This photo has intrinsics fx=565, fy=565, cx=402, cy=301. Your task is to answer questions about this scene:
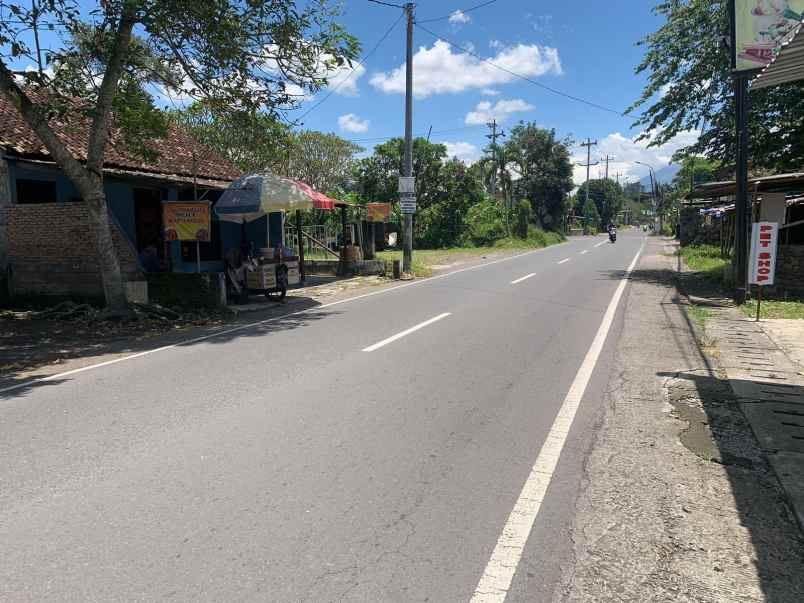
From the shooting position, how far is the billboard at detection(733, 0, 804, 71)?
401 inches

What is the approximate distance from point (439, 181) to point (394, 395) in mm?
36262

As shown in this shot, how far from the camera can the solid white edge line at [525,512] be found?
2.76 m

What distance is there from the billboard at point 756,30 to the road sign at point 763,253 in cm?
295

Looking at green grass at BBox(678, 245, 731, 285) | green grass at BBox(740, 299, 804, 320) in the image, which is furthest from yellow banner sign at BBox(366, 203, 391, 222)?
green grass at BBox(740, 299, 804, 320)

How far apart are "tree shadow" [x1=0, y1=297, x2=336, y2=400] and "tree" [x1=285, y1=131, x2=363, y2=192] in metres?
31.6

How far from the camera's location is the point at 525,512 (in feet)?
11.3

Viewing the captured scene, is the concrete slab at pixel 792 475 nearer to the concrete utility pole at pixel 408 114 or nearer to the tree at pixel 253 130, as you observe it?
the tree at pixel 253 130

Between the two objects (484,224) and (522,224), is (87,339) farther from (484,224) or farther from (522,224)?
(522,224)

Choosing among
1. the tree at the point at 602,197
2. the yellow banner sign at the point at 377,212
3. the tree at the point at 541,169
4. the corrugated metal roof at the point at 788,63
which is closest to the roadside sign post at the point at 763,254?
the corrugated metal roof at the point at 788,63

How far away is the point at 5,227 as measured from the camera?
1307 cm

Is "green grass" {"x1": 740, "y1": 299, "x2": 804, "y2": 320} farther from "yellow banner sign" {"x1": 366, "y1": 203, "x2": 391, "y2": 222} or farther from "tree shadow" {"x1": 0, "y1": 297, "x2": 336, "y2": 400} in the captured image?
"yellow banner sign" {"x1": 366, "y1": 203, "x2": 391, "y2": 222}

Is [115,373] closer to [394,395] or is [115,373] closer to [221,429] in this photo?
[221,429]

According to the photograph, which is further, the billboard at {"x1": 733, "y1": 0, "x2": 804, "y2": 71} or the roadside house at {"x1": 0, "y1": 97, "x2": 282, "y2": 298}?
the roadside house at {"x1": 0, "y1": 97, "x2": 282, "y2": 298}

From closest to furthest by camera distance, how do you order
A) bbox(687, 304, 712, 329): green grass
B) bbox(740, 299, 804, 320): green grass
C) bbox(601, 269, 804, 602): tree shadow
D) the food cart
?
1. bbox(601, 269, 804, 602): tree shadow
2. bbox(687, 304, 712, 329): green grass
3. bbox(740, 299, 804, 320): green grass
4. the food cart
